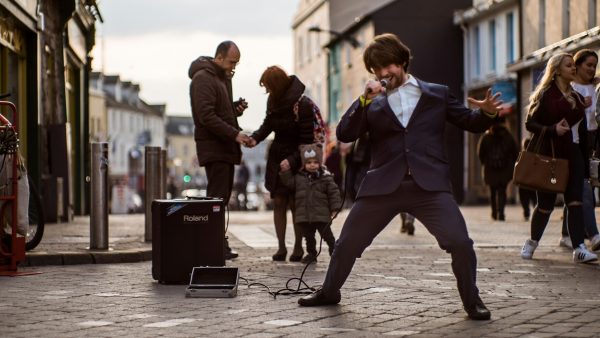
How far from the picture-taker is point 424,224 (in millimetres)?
7090

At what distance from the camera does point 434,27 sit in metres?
45.1

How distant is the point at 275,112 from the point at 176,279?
2539 mm

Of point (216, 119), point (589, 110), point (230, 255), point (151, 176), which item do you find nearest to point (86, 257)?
point (230, 255)

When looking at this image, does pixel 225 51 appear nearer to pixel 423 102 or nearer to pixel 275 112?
pixel 275 112

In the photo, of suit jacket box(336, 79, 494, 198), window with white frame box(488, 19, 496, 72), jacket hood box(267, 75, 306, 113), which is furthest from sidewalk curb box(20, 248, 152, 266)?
window with white frame box(488, 19, 496, 72)

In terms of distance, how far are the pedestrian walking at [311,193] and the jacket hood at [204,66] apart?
1.17 meters

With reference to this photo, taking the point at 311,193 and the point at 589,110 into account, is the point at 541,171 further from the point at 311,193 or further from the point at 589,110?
the point at 311,193

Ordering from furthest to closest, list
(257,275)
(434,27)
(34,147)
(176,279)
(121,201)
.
Answer: (434,27), (121,201), (34,147), (257,275), (176,279)

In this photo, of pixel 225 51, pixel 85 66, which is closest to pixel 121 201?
pixel 85 66

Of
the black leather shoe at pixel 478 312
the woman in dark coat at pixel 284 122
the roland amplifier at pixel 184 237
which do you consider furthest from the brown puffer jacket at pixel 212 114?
the black leather shoe at pixel 478 312

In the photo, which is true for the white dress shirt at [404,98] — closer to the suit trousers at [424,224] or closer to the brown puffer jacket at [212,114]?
the suit trousers at [424,224]

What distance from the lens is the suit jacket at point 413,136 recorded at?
6988 millimetres

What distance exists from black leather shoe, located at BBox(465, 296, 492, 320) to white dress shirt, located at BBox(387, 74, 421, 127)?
3.66 ft

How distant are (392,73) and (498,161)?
47.3 feet
